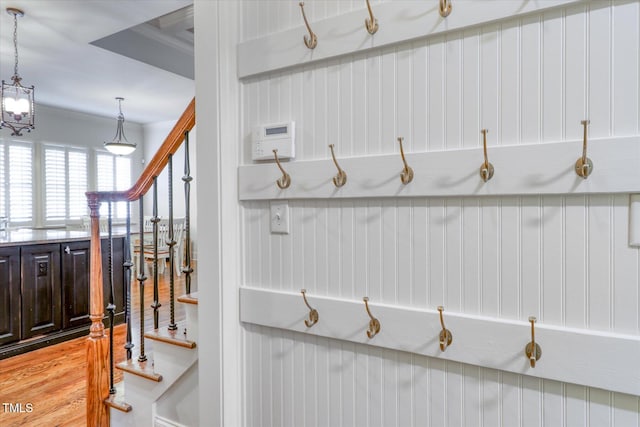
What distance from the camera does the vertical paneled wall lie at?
938 millimetres

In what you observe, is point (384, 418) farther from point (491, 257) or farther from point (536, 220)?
point (536, 220)

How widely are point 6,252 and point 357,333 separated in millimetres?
3188

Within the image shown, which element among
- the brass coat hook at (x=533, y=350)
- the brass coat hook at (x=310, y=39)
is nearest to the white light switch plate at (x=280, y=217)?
the brass coat hook at (x=310, y=39)

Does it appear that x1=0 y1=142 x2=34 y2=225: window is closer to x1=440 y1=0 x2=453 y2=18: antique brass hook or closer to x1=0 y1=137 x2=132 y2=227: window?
x1=0 y1=137 x2=132 y2=227: window

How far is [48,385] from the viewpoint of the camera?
108 inches

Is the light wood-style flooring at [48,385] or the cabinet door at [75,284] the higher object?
the cabinet door at [75,284]

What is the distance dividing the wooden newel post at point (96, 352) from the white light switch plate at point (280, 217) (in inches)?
46.4

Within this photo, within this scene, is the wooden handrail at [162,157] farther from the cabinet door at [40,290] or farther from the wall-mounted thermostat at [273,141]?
the cabinet door at [40,290]

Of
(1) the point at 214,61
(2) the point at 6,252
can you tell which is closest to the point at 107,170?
(2) the point at 6,252

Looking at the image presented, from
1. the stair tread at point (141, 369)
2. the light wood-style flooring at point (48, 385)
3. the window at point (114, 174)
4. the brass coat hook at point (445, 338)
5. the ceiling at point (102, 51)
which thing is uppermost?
the ceiling at point (102, 51)

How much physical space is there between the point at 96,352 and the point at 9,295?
1.69 m

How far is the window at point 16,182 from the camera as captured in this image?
19.7ft

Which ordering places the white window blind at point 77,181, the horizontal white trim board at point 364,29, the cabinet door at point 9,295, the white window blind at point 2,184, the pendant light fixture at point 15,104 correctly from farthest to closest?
the white window blind at point 77,181
the white window blind at point 2,184
the pendant light fixture at point 15,104
the cabinet door at point 9,295
the horizontal white trim board at point 364,29

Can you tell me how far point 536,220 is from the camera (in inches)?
39.5
